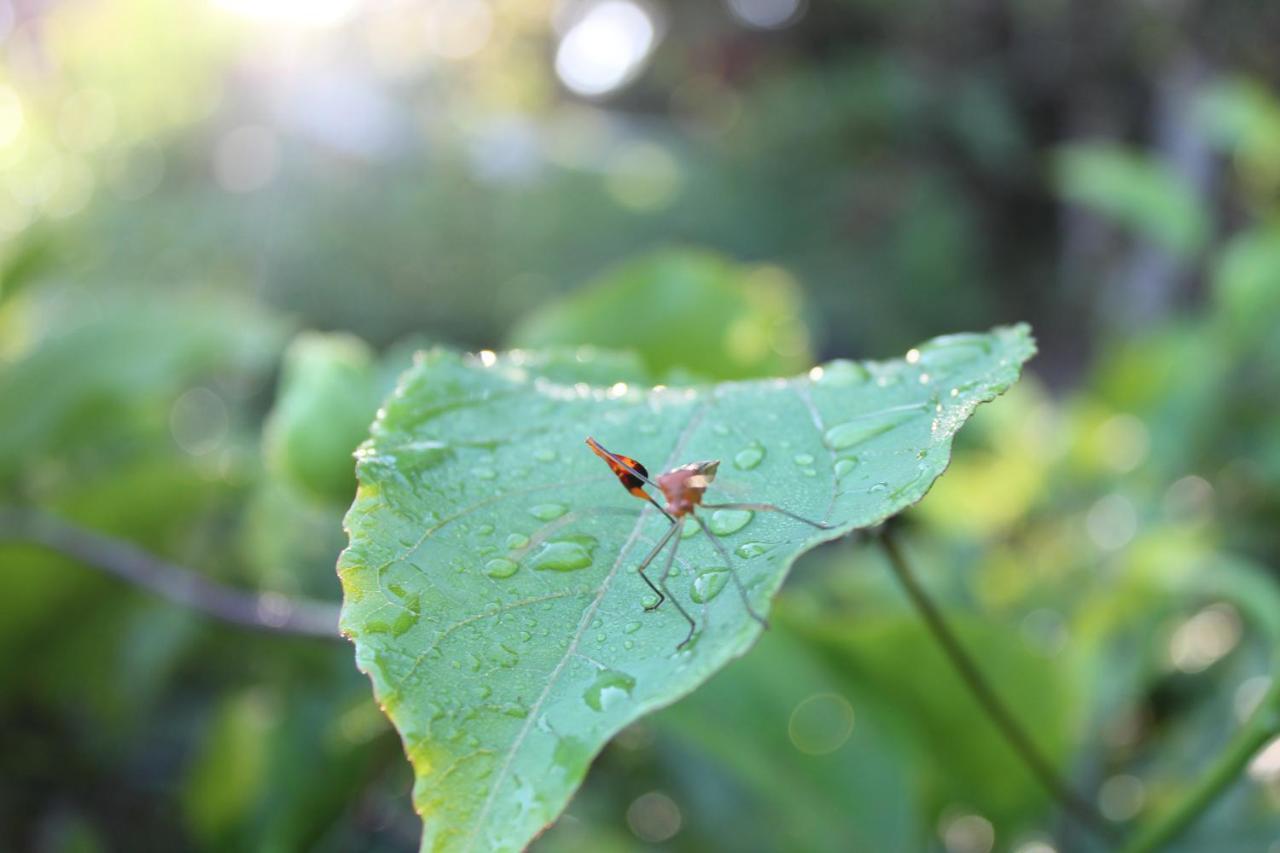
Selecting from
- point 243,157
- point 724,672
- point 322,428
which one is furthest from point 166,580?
point 243,157

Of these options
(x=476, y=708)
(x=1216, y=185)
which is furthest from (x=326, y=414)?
(x=1216, y=185)

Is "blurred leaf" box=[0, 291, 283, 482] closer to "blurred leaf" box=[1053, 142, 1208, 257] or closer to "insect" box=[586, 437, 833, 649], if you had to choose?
"insect" box=[586, 437, 833, 649]

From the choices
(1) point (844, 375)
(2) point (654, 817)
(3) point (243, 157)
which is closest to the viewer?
(1) point (844, 375)

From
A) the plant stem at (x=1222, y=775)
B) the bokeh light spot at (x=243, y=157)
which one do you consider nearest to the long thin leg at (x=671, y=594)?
the plant stem at (x=1222, y=775)

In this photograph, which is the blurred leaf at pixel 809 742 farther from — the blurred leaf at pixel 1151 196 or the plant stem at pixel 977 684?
the blurred leaf at pixel 1151 196

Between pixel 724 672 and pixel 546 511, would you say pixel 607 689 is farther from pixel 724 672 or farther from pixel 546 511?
pixel 724 672

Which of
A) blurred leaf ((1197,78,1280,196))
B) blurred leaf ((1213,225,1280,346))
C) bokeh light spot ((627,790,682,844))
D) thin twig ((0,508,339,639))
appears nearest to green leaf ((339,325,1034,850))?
thin twig ((0,508,339,639))
